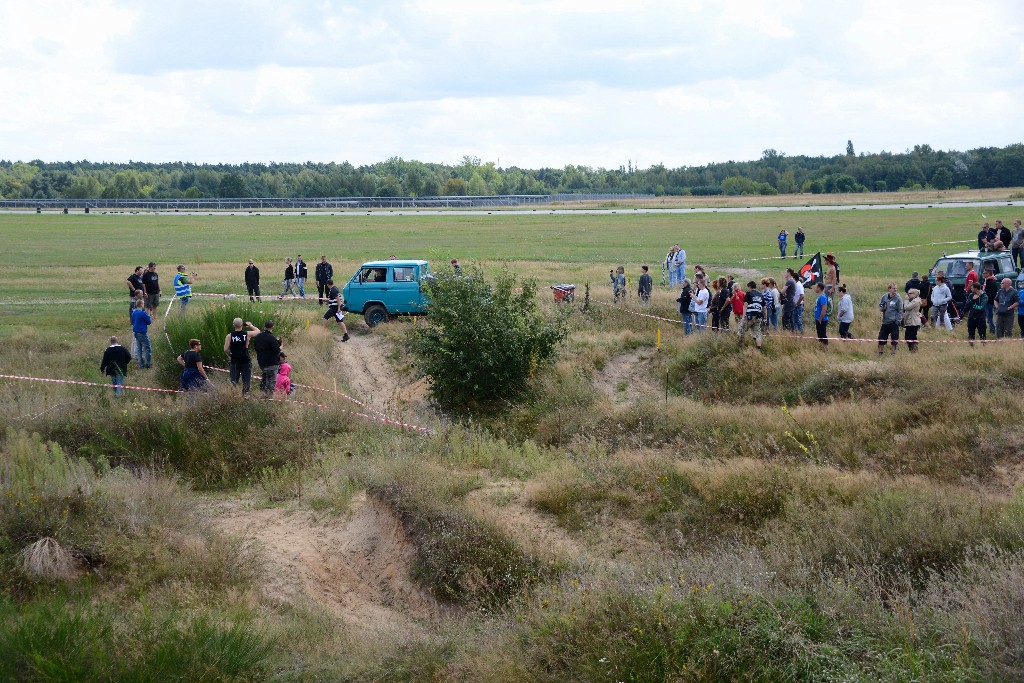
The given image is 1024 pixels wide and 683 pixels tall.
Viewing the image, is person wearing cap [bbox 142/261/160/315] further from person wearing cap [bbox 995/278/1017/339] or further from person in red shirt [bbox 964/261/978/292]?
person wearing cap [bbox 995/278/1017/339]

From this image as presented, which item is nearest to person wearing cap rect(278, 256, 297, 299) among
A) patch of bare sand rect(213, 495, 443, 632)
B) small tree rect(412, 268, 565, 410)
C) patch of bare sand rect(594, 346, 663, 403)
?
small tree rect(412, 268, 565, 410)

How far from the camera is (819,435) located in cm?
1603

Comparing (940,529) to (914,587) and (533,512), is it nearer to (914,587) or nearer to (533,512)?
(914,587)

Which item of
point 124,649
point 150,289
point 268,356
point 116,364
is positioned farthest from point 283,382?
point 124,649

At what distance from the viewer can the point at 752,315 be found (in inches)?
853

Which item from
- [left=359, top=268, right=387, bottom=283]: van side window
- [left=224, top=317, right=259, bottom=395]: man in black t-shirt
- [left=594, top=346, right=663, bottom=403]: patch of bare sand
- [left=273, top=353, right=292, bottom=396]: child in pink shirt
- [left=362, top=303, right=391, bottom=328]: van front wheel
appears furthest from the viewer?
[left=359, top=268, right=387, bottom=283]: van side window

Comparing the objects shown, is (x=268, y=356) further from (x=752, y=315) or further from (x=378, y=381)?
(x=752, y=315)

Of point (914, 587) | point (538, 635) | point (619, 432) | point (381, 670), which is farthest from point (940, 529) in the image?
point (619, 432)

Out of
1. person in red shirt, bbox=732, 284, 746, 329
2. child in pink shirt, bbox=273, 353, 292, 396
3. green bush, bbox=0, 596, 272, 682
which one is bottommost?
green bush, bbox=0, 596, 272, 682

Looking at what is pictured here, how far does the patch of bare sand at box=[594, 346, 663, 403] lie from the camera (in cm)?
2172

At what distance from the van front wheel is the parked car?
1460 cm

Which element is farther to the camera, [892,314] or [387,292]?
[387,292]

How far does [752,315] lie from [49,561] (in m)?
15.6

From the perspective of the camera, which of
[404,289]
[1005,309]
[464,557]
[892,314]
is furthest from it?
[404,289]
